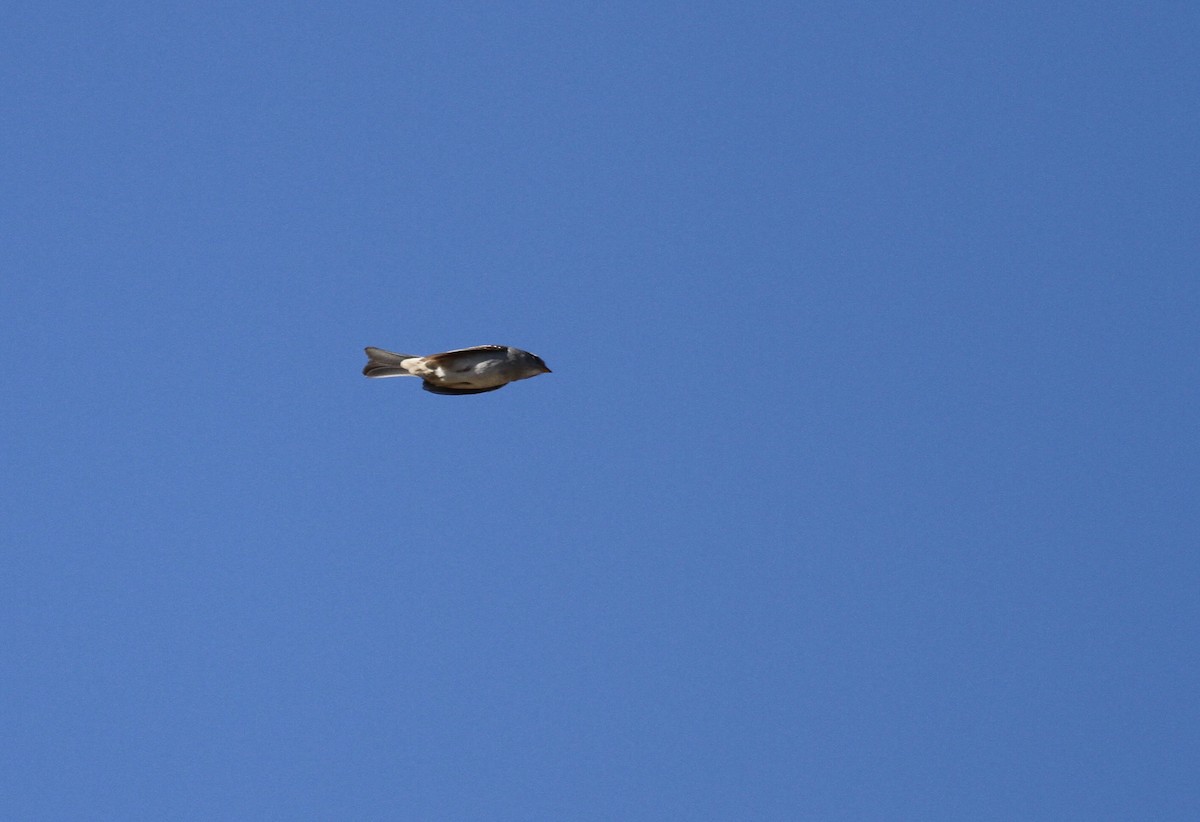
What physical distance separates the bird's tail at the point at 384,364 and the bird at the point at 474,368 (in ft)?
0.96

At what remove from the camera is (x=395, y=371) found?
3450cm

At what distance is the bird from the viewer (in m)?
33.4

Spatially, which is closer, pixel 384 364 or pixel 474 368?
pixel 474 368

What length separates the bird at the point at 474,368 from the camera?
110 feet

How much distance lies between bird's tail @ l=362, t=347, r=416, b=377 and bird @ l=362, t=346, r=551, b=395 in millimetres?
292

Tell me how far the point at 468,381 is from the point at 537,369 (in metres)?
1.19

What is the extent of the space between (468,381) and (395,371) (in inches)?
61.3

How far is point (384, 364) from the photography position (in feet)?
114

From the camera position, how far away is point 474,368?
3353 centimetres

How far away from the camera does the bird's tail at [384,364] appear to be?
3441 centimetres

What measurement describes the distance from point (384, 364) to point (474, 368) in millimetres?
2026

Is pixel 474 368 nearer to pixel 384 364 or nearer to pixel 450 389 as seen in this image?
pixel 450 389

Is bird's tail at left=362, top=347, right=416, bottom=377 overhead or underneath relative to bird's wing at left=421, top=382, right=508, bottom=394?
overhead

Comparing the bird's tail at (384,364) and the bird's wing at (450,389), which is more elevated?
the bird's tail at (384,364)
